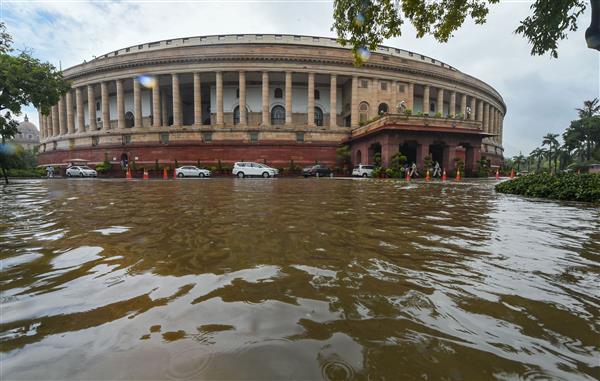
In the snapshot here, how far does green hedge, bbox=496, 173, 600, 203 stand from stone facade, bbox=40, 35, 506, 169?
72.5ft

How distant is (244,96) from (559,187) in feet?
115

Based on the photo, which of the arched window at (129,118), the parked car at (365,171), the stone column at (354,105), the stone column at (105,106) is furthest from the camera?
the arched window at (129,118)

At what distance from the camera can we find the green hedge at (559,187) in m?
8.84

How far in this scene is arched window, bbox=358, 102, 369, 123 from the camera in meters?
40.1

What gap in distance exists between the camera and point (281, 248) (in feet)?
11.1

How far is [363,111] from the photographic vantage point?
40344mm

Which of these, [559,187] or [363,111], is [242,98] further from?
[559,187]

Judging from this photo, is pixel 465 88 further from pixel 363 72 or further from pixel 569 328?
pixel 569 328

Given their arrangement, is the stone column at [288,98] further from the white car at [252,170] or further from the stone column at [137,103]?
the stone column at [137,103]

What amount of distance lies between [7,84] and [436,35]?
23.4 metres

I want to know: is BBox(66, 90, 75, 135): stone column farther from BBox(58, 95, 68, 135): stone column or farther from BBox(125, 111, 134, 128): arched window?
BBox(125, 111, 134, 128): arched window

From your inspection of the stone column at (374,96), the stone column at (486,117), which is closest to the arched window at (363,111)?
the stone column at (374,96)

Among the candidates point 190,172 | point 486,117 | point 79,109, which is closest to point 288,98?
point 190,172

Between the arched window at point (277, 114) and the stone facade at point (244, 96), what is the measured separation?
140 mm
